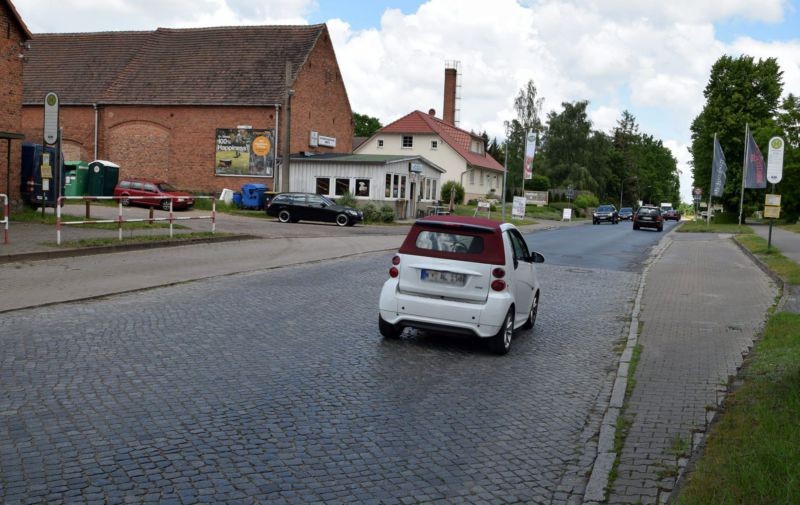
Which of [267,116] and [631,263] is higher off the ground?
[267,116]

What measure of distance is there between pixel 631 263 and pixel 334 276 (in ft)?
36.0

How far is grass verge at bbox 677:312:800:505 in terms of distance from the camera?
14.7 ft

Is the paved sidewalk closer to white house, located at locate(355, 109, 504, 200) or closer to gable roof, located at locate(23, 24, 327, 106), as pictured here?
gable roof, located at locate(23, 24, 327, 106)

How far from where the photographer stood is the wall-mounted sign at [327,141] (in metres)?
49.2

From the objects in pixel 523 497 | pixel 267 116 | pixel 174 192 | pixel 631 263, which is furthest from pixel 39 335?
pixel 267 116

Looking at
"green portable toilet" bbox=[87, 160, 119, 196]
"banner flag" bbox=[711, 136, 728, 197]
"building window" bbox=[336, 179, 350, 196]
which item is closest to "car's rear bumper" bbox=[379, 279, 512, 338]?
"green portable toilet" bbox=[87, 160, 119, 196]

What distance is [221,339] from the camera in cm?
909

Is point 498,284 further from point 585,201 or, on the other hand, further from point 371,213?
point 585,201

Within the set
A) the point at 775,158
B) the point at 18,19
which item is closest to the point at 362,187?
the point at 18,19

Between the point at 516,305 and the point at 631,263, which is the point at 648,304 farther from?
the point at 631,263

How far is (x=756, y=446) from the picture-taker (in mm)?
5359

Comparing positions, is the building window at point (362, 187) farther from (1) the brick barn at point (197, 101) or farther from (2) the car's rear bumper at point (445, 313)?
(2) the car's rear bumper at point (445, 313)

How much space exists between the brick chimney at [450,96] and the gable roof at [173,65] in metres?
32.1

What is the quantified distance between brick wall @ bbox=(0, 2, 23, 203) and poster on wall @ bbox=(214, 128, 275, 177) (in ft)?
65.2
